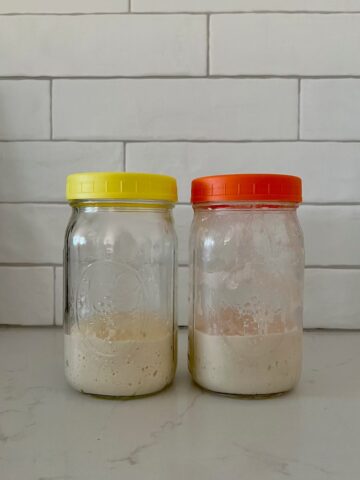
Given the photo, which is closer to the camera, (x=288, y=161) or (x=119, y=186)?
(x=119, y=186)

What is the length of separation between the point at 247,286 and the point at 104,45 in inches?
21.2

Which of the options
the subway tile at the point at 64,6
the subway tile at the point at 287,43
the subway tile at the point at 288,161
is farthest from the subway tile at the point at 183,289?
the subway tile at the point at 64,6

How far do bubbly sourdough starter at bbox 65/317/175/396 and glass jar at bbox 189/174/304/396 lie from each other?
55 mm

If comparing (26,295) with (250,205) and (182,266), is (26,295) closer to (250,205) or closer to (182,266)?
(182,266)

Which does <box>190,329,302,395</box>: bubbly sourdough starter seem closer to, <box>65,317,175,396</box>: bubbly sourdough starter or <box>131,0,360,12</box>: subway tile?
<box>65,317,175,396</box>: bubbly sourdough starter

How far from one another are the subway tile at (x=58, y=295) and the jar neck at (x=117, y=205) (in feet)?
1.10

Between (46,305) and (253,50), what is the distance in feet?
1.93

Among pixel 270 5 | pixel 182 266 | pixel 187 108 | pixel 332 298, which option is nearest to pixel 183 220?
pixel 182 266

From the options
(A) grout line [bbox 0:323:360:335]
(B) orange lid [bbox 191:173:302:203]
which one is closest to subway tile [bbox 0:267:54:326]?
(A) grout line [bbox 0:323:360:335]

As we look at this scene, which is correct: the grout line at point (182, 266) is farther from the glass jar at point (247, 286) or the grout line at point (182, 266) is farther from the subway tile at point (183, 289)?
the glass jar at point (247, 286)

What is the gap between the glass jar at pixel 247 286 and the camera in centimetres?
57

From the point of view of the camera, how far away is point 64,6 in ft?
2.90

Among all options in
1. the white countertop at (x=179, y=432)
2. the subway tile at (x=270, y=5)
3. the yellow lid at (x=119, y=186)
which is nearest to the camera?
the white countertop at (x=179, y=432)

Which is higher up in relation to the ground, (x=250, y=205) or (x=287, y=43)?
(x=287, y=43)
